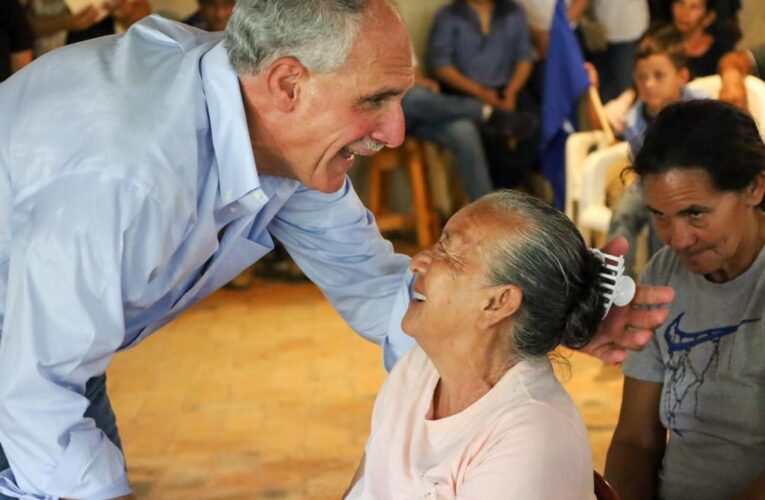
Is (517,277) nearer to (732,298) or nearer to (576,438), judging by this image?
(576,438)

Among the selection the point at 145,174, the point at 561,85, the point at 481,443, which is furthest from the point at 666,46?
the point at 145,174

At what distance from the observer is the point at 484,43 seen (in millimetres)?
6387

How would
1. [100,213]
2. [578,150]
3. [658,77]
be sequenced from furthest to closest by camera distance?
[578,150] → [658,77] → [100,213]

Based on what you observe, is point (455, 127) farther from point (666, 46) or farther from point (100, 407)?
point (100, 407)

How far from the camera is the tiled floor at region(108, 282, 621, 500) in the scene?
3637 mm

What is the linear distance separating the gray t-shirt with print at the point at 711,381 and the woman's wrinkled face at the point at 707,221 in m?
0.04

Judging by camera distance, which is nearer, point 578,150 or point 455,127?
point 578,150

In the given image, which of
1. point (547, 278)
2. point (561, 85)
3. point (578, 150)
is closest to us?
point (547, 278)

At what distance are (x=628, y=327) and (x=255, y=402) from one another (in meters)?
2.56

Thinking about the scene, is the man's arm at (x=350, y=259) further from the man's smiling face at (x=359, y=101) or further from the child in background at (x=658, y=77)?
the child in background at (x=658, y=77)

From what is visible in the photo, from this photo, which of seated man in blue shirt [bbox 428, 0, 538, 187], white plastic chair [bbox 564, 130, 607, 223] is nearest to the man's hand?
white plastic chair [bbox 564, 130, 607, 223]

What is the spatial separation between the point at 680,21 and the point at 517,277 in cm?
440

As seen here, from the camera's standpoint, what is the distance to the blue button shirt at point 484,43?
20.9ft

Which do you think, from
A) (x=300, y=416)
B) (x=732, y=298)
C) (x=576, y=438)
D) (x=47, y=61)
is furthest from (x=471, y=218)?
(x=300, y=416)
